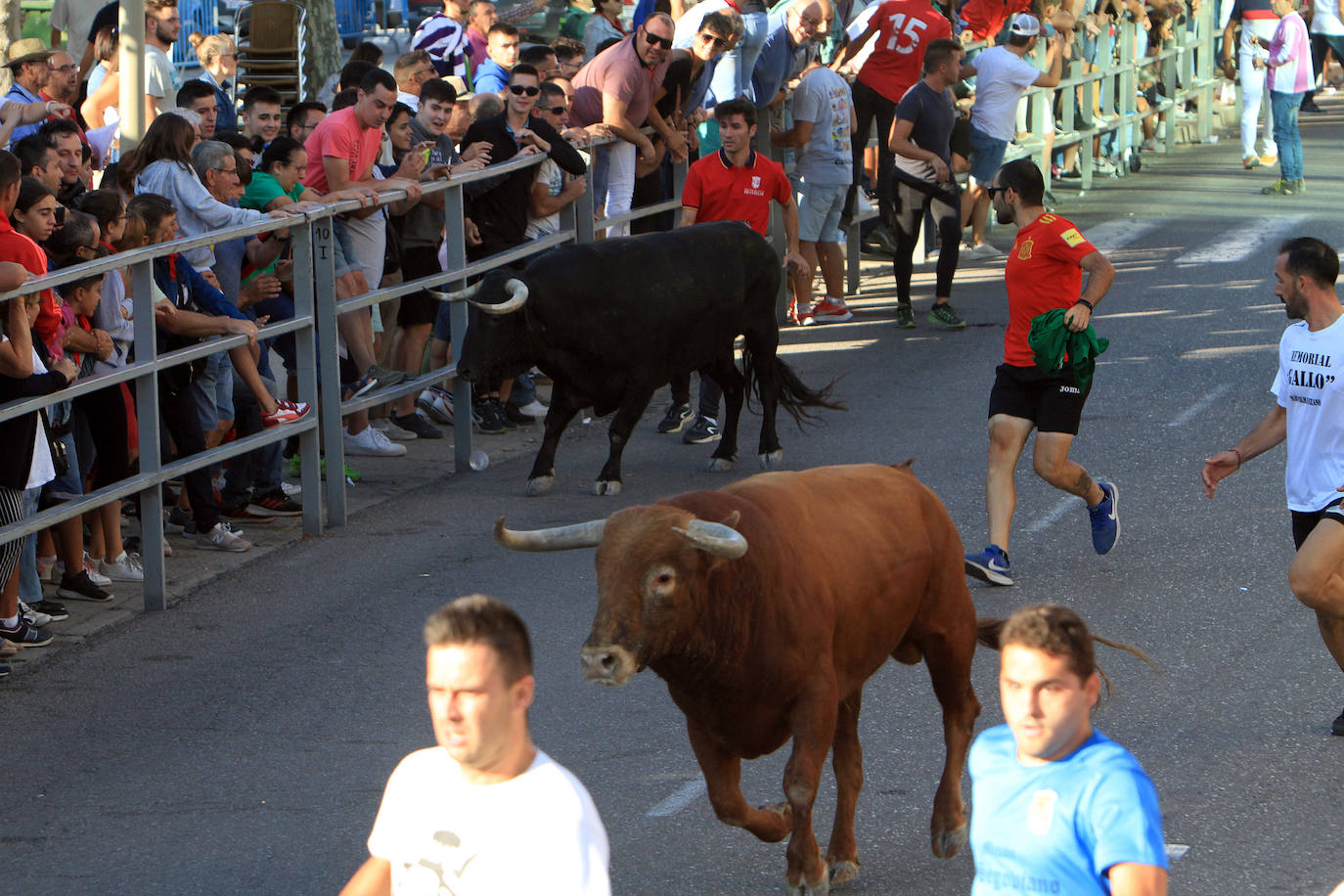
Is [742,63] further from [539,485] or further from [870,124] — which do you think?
[539,485]

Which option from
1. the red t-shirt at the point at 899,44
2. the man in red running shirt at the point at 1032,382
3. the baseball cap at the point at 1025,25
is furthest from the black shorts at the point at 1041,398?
the baseball cap at the point at 1025,25

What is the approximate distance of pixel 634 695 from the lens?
7.11 meters

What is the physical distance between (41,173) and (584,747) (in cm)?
414

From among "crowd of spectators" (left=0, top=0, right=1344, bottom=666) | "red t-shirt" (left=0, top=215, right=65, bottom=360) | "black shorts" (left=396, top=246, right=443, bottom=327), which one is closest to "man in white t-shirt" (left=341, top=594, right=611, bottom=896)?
"crowd of spectators" (left=0, top=0, right=1344, bottom=666)

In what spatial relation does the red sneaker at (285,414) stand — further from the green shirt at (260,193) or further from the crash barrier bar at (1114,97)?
the crash barrier bar at (1114,97)

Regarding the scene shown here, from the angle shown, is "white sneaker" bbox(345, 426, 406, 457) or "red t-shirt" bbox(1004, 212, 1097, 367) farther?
"white sneaker" bbox(345, 426, 406, 457)

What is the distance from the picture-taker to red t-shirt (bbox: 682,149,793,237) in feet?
39.6

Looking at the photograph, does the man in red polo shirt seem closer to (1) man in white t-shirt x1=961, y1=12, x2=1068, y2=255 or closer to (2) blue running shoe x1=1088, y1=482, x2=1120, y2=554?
(2) blue running shoe x1=1088, y1=482, x2=1120, y2=554

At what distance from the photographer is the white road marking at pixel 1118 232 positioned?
18.4m

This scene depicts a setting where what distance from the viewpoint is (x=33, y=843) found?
18.7 ft

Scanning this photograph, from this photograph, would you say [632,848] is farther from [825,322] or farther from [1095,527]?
[825,322]

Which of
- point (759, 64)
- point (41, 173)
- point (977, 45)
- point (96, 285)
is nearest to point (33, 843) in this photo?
point (96, 285)

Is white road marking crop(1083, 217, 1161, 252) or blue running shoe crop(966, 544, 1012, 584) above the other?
blue running shoe crop(966, 544, 1012, 584)

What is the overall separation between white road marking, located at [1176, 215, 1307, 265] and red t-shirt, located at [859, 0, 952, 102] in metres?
3.45
